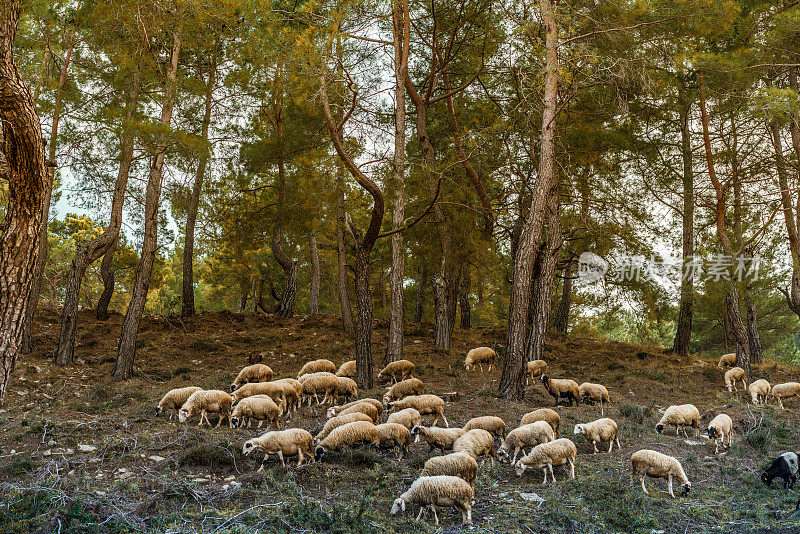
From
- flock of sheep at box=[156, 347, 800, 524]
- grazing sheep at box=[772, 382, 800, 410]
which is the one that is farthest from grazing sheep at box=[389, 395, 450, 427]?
grazing sheep at box=[772, 382, 800, 410]

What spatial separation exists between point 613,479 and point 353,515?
3358 mm

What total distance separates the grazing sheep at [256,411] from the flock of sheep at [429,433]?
2cm

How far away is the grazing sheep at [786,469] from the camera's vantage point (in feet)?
23.3

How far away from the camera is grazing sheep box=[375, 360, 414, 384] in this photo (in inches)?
501

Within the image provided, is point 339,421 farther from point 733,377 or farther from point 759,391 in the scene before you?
point 733,377

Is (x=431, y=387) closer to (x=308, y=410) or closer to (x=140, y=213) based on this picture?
(x=308, y=410)

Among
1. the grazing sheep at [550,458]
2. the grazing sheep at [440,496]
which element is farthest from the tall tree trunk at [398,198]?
the grazing sheep at [440,496]

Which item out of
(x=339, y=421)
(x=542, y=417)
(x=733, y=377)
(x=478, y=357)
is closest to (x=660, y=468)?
(x=542, y=417)

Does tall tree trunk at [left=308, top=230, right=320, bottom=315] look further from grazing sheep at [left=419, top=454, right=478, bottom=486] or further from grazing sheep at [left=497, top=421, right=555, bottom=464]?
grazing sheep at [left=419, top=454, right=478, bottom=486]

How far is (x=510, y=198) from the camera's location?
64.2 ft

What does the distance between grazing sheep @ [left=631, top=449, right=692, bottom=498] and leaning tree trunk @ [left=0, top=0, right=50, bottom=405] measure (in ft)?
23.2

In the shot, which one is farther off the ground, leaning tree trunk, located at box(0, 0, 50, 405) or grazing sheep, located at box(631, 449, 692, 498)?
leaning tree trunk, located at box(0, 0, 50, 405)

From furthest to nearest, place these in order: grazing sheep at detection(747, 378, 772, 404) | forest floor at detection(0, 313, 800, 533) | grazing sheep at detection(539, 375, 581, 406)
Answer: grazing sheep at detection(747, 378, 772, 404) → grazing sheep at detection(539, 375, 581, 406) → forest floor at detection(0, 313, 800, 533)

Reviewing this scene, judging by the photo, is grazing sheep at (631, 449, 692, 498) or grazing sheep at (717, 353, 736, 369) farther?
grazing sheep at (717, 353, 736, 369)
